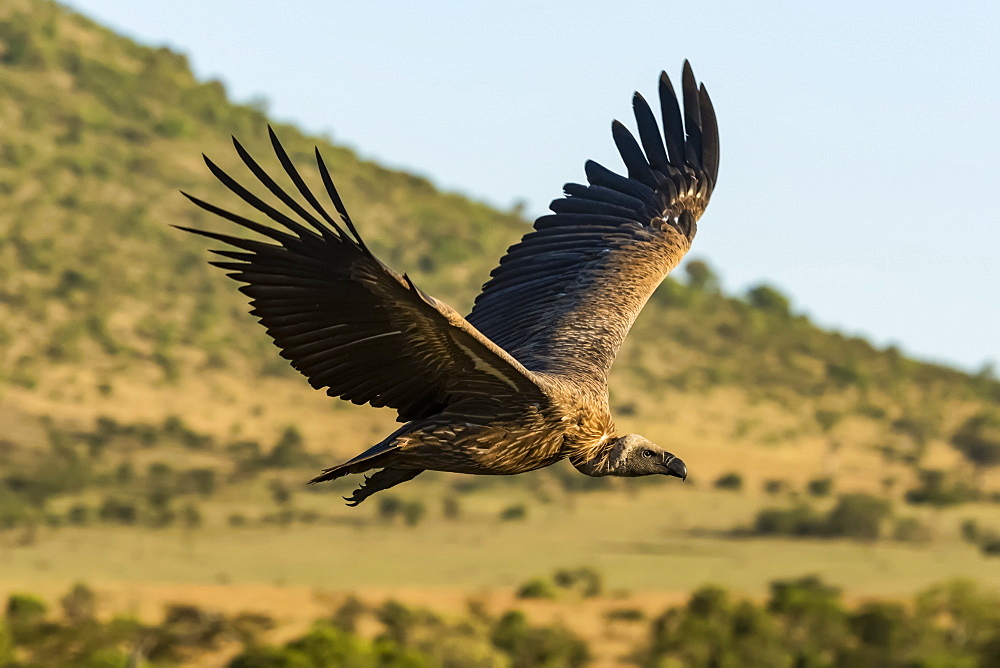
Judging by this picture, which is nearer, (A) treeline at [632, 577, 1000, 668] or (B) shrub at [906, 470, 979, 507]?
(A) treeline at [632, 577, 1000, 668]

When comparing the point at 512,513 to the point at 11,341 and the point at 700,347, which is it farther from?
the point at 700,347

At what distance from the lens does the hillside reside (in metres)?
108

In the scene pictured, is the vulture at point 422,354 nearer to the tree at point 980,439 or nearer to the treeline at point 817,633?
the treeline at point 817,633

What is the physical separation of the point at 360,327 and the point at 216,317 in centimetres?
Result: 10545

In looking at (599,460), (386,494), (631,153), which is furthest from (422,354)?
(386,494)

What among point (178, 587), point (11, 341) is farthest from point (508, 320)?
point (11, 341)

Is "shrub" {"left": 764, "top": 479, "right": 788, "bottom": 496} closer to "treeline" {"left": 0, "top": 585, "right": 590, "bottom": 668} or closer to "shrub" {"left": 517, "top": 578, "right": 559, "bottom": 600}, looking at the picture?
"shrub" {"left": 517, "top": 578, "right": 559, "bottom": 600}

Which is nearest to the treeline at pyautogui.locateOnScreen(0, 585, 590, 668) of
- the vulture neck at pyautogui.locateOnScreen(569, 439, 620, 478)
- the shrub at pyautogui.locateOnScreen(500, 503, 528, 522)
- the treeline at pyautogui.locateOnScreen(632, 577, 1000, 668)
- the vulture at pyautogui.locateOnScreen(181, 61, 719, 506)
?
the treeline at pyautogui.locateOnScreen(632, 577, 1000, 668)

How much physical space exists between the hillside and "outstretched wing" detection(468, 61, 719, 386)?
286 feet

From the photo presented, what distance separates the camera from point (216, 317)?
115 m

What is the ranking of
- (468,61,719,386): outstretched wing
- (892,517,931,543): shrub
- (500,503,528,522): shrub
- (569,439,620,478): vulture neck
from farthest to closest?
(892,517,931,543): shrub
(500,503,528,522): shrub
(468,61,719,386): outstretched wing
(569,439,620,478): vulture neck

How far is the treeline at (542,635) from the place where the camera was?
58.6 meters

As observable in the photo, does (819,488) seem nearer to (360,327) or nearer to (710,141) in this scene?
(710,141)

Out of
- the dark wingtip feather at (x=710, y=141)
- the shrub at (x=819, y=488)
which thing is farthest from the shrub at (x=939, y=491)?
the dark wingtip feather at (x=710, y=141)
